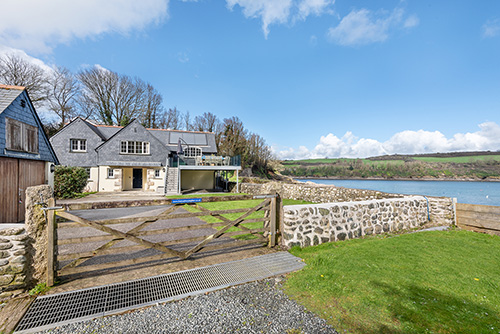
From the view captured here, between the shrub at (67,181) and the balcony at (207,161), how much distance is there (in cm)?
778

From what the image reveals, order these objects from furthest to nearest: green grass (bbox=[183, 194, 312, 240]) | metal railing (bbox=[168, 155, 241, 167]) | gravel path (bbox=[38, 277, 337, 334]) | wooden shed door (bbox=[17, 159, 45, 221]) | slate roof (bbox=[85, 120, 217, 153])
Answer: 1. slate roof (bbox=[85, 120, 217, 153])
2. metal railing (bbox=[168, 155, 241, 167])
3. wooden shed door (bbox=[17, 159, 45, 221])
4. green grass (bbox=[183, 194, 312, 240])
5. gravel path (bbox=[38, 277, 337, 334])

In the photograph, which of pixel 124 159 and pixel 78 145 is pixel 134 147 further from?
pixel 78 145

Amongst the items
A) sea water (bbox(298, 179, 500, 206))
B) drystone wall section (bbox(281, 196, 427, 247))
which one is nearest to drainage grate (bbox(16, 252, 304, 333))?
drystone wall section (bbox(281, 196, 427, 247))

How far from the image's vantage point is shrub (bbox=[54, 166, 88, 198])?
16.2m

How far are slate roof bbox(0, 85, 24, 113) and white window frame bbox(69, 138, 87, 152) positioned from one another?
13707 mm

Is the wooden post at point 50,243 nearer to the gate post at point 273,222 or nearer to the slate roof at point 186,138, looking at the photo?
the gate post at point 273,222

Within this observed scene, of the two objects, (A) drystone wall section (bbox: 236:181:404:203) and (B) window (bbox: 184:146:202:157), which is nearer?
(A) drystone wall section (bbox: 236:181:404:203)

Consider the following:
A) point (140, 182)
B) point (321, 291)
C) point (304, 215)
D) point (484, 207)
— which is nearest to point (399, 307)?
point (321, 291)

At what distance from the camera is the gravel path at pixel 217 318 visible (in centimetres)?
269

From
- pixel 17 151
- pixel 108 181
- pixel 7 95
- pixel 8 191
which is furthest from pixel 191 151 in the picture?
pixel 8 191

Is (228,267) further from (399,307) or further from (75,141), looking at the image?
(75,141)

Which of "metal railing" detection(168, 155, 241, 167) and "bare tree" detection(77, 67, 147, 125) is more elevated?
"bare tree" detection(77, 67, 147, 125)

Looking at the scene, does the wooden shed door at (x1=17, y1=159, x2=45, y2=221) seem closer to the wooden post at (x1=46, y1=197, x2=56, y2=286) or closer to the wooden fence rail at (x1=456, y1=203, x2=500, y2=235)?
the wooden post at (x1=46, y1=197, x2=56, y2=286)

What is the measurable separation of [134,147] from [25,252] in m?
22.2
